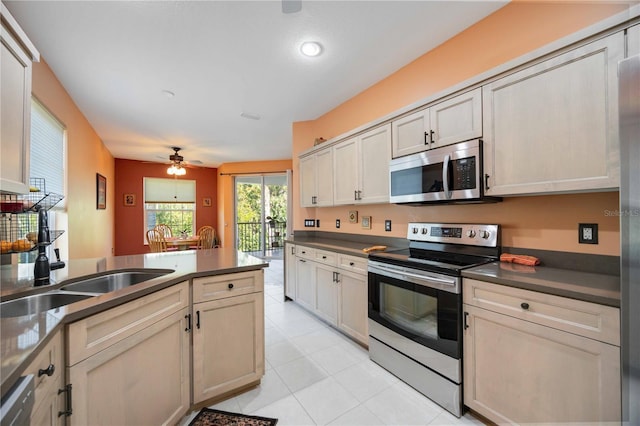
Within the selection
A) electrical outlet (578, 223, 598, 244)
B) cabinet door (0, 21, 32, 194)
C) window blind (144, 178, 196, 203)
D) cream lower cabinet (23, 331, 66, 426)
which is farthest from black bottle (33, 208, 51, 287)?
window blind (144, 178, 196, 203)

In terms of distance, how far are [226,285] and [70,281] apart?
0.80 m

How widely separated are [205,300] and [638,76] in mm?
2245

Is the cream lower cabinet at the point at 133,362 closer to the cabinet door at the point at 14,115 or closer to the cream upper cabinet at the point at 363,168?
the cabinet door at the point at 14,115

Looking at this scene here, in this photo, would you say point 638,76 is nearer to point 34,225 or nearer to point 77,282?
point 77,282

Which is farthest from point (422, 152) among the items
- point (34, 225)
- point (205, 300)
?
point (34, 225)

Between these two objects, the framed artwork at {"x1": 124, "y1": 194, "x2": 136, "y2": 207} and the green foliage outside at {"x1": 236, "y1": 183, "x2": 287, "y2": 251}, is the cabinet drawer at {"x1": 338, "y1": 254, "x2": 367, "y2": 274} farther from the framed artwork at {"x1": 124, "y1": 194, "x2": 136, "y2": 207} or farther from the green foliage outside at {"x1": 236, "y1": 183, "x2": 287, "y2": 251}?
the framed artwork at {"x1": 124, "y1": 194, "x2": 136, "y2": 207}

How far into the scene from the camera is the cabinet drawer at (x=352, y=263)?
7.69ft

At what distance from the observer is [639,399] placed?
1.00m

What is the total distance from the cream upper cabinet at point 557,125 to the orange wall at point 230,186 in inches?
212

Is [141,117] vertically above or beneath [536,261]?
above

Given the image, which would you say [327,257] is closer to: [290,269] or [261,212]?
[290,269]

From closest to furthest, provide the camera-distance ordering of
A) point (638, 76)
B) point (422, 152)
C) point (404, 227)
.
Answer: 1. point (638, 76)
2. point (422, 152)
3. point (404, 227)

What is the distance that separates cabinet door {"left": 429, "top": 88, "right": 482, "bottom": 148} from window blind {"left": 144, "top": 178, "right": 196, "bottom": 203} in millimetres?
6619

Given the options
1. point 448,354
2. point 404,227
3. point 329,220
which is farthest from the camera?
point 329,220
